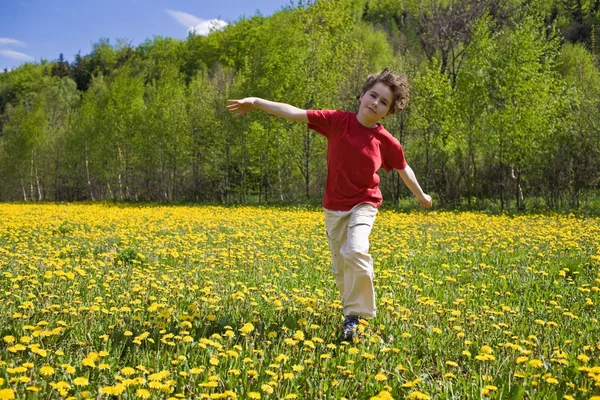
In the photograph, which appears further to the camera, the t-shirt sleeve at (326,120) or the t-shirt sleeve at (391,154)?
the t-shirt sleeve at (391,154)

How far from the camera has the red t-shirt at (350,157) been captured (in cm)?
428

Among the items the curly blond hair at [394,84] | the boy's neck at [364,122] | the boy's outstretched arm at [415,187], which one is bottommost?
the boy's outstretched arm at [415,187]

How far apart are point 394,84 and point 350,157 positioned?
0.73 m

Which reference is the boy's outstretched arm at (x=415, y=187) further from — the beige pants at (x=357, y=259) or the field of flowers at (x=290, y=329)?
the field of flowers at (x=290, y=329)

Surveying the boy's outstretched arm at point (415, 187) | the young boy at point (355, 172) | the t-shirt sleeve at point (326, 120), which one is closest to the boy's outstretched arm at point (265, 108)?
the young boy at point (355, 172)

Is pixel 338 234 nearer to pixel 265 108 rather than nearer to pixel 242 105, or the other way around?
pixel 265 108

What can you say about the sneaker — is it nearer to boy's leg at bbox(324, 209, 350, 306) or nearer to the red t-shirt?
boy's leg at bbox(324, 209, 350, 306)

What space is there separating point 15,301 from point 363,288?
328 centimetres

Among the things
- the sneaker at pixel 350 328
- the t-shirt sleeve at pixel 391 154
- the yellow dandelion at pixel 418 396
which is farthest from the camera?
the t-shirt sleeve at pixel 391 154

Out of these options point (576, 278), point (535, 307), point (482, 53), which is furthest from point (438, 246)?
point (482, 53)

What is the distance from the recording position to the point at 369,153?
4301 millimetres

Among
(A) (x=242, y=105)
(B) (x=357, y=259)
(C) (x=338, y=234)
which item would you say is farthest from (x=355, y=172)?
(A) (x=242, y=105)

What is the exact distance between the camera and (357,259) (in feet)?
13.4

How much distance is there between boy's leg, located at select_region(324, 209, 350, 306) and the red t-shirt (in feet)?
0.21
